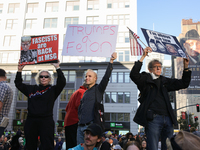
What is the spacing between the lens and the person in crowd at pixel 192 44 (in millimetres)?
46406

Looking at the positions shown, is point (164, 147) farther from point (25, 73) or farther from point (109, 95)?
point (25, 73)

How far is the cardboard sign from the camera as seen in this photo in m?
5.52

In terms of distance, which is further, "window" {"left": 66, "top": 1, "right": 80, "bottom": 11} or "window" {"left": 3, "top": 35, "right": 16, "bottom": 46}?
"window" {"left": 66, "top": 1, "right": 80, "bottom": 11}

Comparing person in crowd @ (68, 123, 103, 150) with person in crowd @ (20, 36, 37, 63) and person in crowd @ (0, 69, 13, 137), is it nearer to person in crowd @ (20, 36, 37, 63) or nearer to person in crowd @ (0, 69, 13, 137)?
person in crowd @ (0, 69, 13, 137)

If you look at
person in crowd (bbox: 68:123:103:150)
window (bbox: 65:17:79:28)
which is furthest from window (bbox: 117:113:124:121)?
person in crowd (bbox: 68:123:103:150)

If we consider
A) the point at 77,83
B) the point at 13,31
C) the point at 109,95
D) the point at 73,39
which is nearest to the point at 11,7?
the point at 13,31

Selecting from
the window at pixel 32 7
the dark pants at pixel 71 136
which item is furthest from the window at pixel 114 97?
the dark pants at pixel 71 136

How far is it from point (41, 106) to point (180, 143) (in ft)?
10.5

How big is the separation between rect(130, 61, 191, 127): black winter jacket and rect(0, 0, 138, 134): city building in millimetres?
30458

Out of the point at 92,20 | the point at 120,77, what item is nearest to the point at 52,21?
the point at 92,20

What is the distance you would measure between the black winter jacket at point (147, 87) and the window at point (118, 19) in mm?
34283

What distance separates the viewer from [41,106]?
4047 mm

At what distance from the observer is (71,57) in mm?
36438

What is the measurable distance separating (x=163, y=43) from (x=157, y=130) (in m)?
2.30
